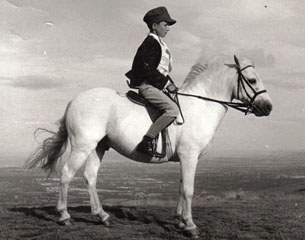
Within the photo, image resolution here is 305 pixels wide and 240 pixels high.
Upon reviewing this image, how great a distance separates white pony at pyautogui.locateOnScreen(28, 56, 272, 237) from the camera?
6.98 m

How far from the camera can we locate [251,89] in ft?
23.4

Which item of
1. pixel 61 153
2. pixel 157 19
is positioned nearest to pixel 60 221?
pixel 61 153

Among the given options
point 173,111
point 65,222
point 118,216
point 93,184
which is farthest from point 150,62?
point 118,216

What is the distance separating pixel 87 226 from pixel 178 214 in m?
1.79

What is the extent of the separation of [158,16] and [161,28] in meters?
0.23

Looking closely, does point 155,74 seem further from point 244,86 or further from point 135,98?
point 244,86

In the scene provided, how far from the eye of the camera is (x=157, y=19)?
7.08m

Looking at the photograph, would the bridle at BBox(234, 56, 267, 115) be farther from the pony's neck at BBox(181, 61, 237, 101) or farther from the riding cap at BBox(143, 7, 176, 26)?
the riding cap at BBox(143, 7, 176, 26)

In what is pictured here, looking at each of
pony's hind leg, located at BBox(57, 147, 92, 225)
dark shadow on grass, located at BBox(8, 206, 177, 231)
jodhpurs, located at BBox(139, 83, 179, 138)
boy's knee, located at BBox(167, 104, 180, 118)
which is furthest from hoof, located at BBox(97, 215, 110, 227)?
boy's knee, located at BBox(167, 104, 180, 118)

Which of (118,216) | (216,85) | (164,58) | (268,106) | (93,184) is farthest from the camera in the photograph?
(118,216)

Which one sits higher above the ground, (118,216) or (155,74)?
(155,74)

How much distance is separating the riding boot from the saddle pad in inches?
29.2

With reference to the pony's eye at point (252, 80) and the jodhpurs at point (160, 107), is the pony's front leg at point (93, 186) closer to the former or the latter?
the jodhpurs at point (160, 107)

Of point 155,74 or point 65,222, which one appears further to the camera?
point 65,222
